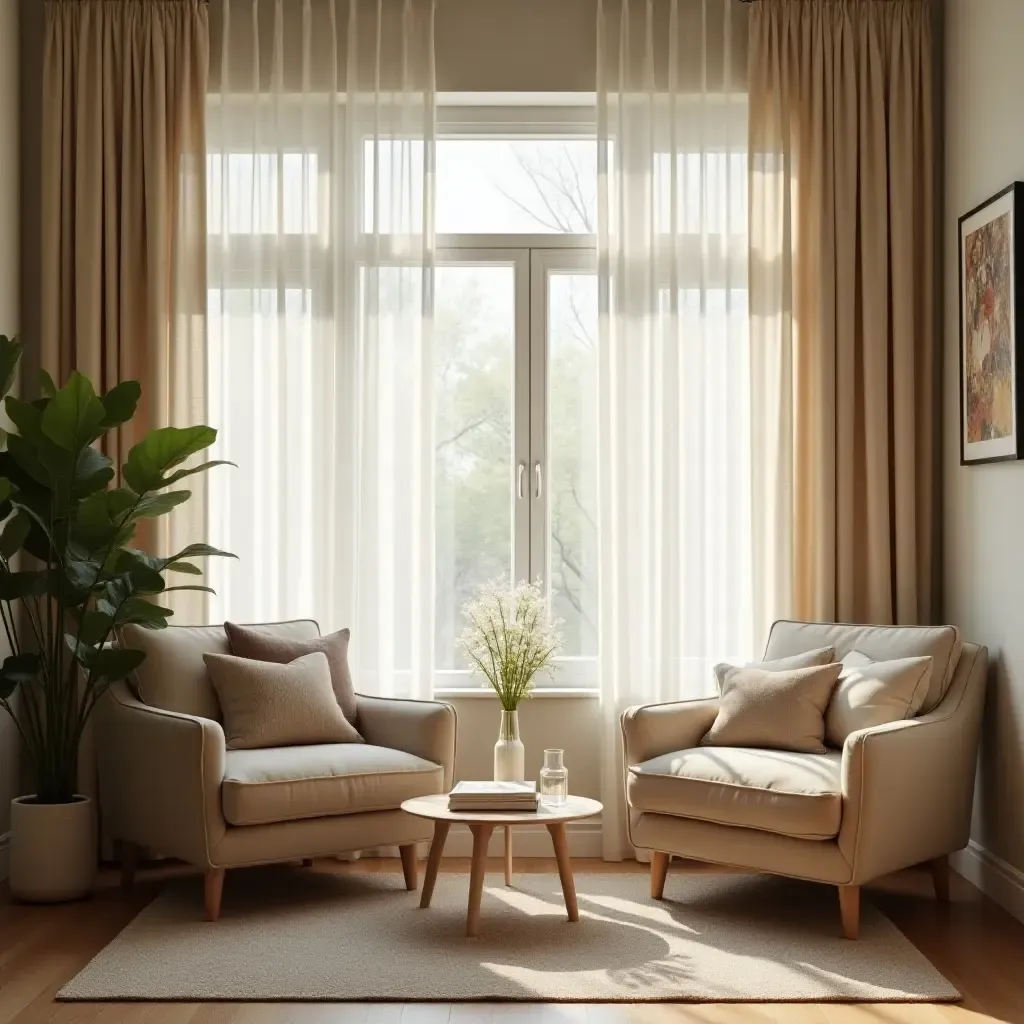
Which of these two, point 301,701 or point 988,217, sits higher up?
point 988,217

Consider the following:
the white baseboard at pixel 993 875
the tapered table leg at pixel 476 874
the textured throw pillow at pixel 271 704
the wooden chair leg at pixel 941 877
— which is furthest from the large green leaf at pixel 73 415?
the white baseboard at pixel 993 875

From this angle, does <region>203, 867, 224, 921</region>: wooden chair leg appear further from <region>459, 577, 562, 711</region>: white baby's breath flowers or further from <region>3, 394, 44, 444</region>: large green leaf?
<region>3, 394, 44, 444</region>: large green leaf

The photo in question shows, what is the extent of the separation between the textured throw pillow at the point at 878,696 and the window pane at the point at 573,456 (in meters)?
1.17

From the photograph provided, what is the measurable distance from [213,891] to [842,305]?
289 centimetres

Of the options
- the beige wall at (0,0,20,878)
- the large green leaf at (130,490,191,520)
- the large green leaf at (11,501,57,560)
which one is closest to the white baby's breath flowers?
the large green leaf at (130,490,191,520)

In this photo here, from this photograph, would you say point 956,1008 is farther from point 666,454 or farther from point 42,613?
point 42,613

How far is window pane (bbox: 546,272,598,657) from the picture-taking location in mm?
4922

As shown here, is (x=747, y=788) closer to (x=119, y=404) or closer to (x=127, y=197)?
(x=119, y=404)

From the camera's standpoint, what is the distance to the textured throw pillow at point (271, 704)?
4082 mm

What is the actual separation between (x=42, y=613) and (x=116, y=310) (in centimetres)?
112

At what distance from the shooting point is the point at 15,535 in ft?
12.8

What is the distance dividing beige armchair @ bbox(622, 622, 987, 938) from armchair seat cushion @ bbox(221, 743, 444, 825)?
27.4 inches

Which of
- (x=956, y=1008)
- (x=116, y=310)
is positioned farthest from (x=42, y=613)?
(x=956, y=1008)

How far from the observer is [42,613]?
4633mm
